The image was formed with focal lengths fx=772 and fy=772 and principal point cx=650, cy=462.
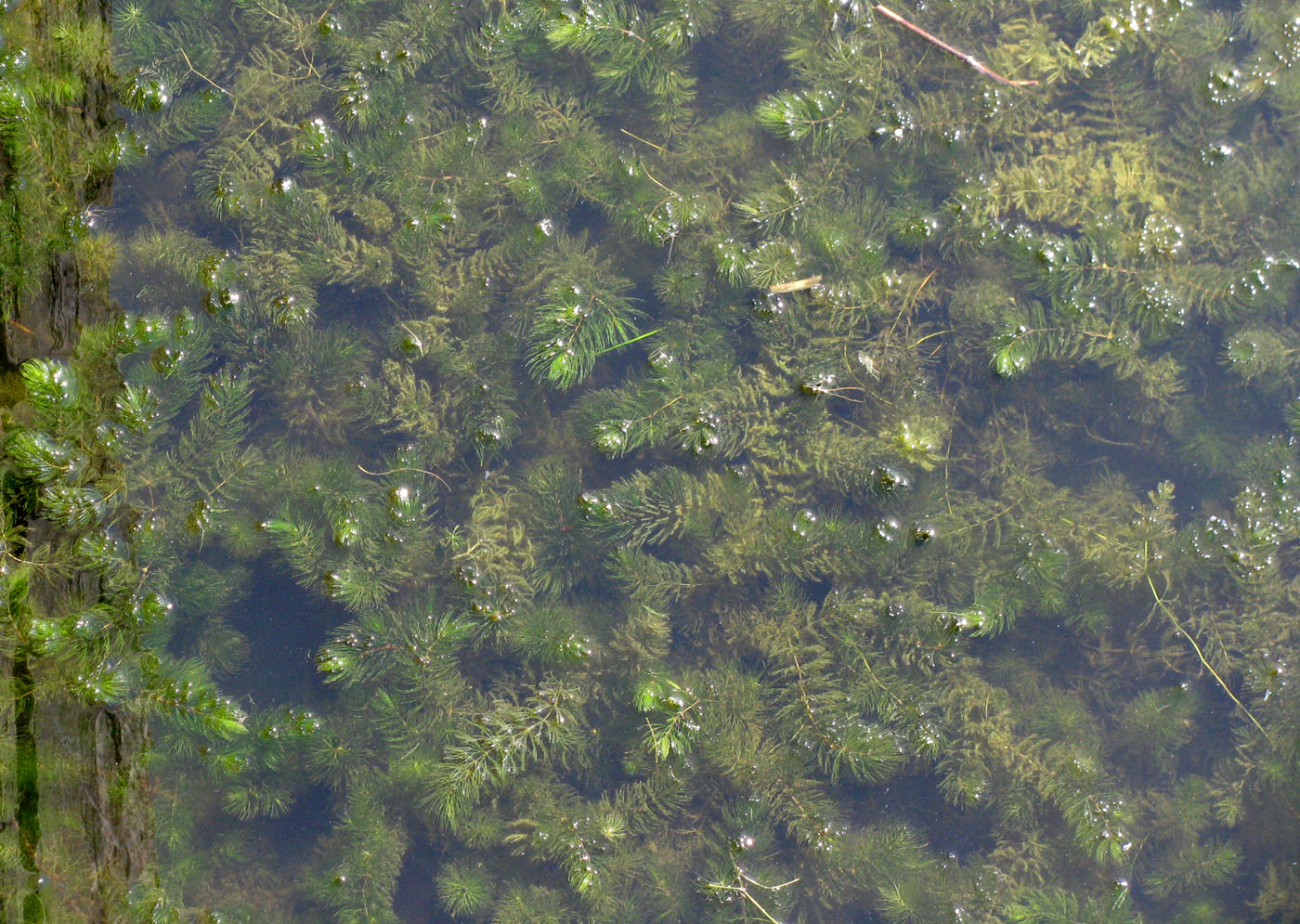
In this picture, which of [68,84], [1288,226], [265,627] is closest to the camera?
[68,84]

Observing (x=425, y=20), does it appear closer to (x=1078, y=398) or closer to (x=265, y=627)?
(x=265, y=627)

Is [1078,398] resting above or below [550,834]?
above

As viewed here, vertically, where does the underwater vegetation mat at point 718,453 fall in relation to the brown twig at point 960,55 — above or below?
below

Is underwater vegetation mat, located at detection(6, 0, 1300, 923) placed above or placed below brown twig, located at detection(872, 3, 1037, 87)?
below

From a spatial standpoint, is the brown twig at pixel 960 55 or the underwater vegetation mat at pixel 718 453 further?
the brown twig at pixel 960 55

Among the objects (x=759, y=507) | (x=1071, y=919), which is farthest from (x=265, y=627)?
(x=1071, y=919)

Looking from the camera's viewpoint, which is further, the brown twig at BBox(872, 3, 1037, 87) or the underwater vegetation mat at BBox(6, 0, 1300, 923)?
the brown twig at BBox(872, 3, 1037, 87)

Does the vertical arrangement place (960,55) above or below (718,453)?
above

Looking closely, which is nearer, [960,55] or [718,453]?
[718,453]
